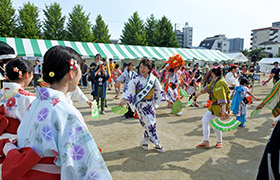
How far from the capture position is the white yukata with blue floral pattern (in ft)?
3.65

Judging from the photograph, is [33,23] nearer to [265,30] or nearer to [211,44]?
[211,44]

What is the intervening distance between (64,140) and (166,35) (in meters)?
39.5

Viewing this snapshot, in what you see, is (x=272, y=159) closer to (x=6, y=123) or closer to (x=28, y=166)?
(x=28, y=166)

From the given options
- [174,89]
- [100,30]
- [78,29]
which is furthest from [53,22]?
[174,89]

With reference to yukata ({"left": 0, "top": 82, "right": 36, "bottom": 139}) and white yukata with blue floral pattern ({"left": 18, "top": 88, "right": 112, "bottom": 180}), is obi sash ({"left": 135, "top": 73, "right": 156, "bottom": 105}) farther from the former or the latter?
white yukata with blue floral pattern ({"left": 18, "top": 88, "right": 112, "bottom": 180})

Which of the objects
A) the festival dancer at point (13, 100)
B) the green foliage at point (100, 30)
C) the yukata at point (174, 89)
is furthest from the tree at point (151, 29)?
the festival dancer at point (13, 100)

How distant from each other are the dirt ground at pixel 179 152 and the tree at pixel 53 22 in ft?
92.1

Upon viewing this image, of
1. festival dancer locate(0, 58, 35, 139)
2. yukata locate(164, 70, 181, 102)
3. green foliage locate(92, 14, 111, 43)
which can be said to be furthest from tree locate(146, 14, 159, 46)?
festival dancer locate(0, 58, 35, 139)

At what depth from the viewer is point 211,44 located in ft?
244

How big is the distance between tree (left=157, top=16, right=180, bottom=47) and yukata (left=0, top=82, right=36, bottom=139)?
37818 mm

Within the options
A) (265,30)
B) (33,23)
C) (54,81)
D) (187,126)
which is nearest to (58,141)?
(54,81)

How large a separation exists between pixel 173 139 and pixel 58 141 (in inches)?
158

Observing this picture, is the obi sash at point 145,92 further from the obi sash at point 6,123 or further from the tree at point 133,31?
the tree at point 133,31

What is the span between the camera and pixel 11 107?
223 cm
